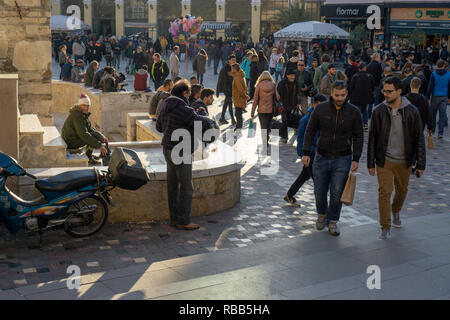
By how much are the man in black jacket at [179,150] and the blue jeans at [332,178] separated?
4.35 feet

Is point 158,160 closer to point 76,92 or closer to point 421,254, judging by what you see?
point 421,254

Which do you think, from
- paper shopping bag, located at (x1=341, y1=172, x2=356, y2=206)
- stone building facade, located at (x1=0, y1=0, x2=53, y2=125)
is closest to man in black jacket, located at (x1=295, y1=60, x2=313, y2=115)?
stone building facade, located at (x1=0, y1=0, x2=53, y2=125)

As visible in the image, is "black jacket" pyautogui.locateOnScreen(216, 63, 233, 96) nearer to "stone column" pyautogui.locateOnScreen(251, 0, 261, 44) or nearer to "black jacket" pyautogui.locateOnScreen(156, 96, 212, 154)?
"black jacket" pyautogui.locateOnScreen(156, 96, 212, 154)

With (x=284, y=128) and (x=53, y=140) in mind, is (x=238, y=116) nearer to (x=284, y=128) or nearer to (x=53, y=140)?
(x=284, y=128)

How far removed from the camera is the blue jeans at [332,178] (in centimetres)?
721

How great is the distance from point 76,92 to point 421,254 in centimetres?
1276

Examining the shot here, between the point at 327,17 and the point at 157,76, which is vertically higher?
the point at 327,17

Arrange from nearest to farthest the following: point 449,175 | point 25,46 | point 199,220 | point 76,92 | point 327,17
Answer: point 199,220 → point 449,175 → point 25,46 → point 76,92 → point 327,17

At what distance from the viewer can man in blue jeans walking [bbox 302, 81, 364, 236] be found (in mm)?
7121

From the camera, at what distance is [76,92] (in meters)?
17.6

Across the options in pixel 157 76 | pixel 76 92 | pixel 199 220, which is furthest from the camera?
pixel 157 76

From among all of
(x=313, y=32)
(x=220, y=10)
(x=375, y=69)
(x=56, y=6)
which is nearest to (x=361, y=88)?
(x=375, y=69)
